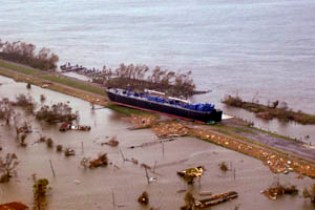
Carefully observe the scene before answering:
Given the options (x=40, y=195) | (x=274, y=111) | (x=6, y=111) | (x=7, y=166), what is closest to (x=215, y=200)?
(x=40, y=195)

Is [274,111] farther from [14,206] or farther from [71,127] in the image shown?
[14,206]

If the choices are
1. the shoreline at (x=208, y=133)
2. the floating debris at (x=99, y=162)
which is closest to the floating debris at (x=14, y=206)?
the floating debris at (x=99, y=162)

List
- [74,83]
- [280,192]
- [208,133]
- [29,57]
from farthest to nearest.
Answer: [29,57] → [74,83] → [208,133] → [280,192]

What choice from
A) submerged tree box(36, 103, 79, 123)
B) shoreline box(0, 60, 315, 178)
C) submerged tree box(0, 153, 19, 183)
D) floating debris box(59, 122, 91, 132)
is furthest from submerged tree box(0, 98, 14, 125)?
submerged tree box(0, 153, 19, 183)

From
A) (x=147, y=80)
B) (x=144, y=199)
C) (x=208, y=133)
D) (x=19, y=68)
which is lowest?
(x=144, y=199)

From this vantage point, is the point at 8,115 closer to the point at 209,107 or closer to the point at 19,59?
the point at 209,107
